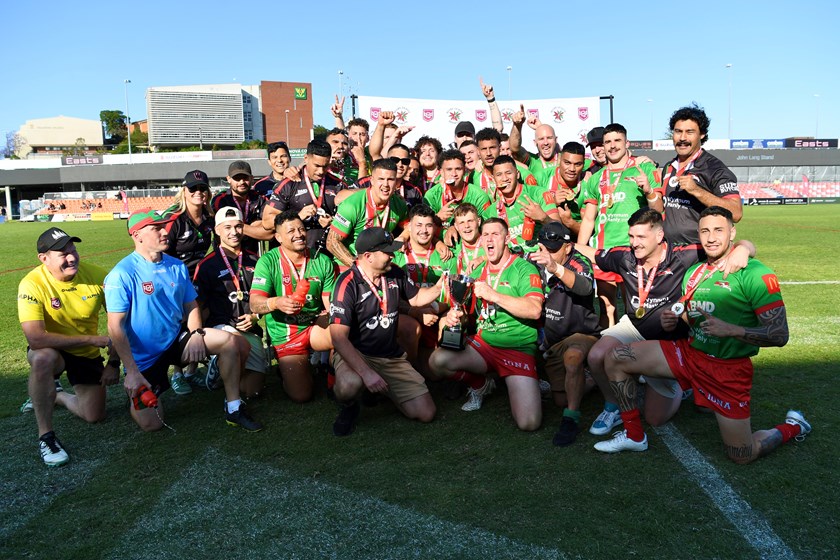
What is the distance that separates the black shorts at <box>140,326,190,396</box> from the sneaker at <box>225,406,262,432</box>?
0.69 meters

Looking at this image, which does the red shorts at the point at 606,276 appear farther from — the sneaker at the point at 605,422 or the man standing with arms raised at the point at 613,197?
the sneaker at the point at 605,422

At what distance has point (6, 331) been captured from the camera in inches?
333

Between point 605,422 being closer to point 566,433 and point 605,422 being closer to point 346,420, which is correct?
point 566,433

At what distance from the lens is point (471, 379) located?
5328 millimetres

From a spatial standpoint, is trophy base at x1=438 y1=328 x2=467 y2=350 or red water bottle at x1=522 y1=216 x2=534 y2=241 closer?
trophy base at x1=438 y1=328 x2=467 y2=350

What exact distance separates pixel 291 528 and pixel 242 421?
168cm

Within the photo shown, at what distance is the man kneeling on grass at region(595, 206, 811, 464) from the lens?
12.7 ft

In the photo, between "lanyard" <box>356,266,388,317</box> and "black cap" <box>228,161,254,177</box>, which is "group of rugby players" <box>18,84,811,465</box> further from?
"black cap" <box>228,161,254,177</box>

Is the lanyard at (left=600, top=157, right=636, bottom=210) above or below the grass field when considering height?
above

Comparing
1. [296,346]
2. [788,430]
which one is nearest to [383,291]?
Answer: [296,346]

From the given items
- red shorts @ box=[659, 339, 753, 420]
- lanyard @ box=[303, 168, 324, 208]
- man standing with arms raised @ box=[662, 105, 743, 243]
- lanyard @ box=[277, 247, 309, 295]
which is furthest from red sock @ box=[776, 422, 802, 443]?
lanyard @ box=[303, 168, 324, 208]

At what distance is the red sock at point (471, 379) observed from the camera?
5.28m

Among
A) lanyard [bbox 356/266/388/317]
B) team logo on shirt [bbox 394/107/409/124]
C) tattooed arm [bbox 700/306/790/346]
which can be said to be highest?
team logo on shirt [bbox 394/107/409/124]

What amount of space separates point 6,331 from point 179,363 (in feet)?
15.8
